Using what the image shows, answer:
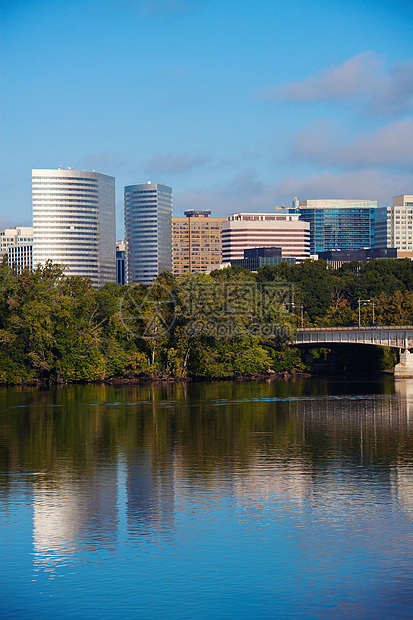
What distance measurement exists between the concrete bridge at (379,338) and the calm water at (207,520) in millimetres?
70869

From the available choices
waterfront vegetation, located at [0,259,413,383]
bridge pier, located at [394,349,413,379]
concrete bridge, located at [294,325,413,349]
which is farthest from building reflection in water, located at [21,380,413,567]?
bridge pier, located at [394,349,413,379]

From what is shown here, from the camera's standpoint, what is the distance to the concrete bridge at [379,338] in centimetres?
14038

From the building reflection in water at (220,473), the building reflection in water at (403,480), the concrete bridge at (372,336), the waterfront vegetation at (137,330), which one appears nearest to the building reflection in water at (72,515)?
the building reflection in water at (220,473)

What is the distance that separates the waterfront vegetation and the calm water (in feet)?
174

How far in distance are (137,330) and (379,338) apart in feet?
137

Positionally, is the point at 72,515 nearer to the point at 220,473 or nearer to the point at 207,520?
the point at 207,520

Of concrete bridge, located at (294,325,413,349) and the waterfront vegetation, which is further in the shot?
concrete bridge, located at (294,325,413,349)

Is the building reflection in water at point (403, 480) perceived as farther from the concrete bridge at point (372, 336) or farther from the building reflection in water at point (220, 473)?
the concrete bridge at point (372, 336)

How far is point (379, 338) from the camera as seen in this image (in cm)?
14138

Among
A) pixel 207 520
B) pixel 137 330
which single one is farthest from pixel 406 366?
pixel 207 520

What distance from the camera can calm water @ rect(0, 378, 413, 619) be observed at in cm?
2661

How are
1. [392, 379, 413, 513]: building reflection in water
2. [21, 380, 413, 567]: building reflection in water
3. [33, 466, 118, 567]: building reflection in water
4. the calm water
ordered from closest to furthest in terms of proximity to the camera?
1. the calm water
2. [33, 466, 118, 567]: building reflection in water
3. [21, 380, 413, 567]: building reflection in water
4. [392, 379, 413, 513]: building reflection in water

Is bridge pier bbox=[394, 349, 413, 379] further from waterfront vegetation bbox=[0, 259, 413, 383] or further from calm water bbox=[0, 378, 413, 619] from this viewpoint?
calm water bbox=[0, 378, 413, 619]

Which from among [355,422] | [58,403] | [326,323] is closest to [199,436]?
[355,422]
